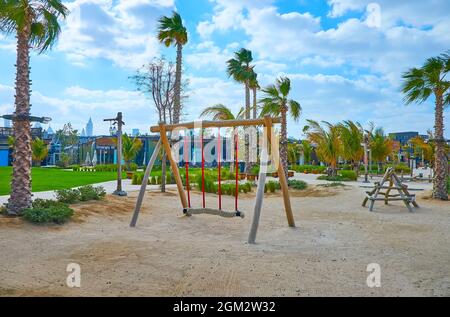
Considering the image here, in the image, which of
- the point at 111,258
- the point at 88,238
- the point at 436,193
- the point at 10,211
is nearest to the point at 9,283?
the point at 111,258

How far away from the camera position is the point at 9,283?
404cm

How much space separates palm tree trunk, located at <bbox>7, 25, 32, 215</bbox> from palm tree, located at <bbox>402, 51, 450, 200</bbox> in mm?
12684

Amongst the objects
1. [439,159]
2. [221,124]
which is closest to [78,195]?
[221,124]

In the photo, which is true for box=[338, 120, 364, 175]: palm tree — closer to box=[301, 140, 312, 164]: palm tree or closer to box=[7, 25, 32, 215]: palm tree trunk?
box=[301, 140, 312, 164]: palm tree

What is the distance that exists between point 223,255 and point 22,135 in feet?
18.5

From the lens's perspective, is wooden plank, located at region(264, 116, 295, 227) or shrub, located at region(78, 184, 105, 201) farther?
shrub, located at region(78, 184, 105, 201)

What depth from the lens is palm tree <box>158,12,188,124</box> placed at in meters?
16.4

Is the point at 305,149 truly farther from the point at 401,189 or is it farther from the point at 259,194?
the point at 259,194

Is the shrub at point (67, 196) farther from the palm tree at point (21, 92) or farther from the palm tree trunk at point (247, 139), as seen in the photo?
Answer: the palm tree trunk at point (247, 139)

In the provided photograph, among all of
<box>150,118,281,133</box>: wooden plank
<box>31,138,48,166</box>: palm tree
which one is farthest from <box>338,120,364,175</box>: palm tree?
<box>31,138,48,166</box>: palm tree

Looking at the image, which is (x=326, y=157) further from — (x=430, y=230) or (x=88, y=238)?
(x=88, y=238)

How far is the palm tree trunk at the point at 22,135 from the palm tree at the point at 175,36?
27.8ft

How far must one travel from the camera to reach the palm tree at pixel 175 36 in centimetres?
1639

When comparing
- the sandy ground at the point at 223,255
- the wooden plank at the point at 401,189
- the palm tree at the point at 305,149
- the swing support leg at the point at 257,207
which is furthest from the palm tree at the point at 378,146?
the swing support leg at the point at 257,207
